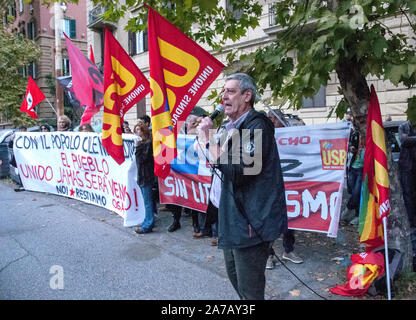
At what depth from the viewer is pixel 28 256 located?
486 cm

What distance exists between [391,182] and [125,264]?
3186 mm

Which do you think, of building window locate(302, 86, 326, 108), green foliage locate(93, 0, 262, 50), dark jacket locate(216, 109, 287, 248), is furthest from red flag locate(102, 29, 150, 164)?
building window locate(302, 86, 326, 108)

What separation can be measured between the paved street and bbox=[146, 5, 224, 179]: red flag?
130cm

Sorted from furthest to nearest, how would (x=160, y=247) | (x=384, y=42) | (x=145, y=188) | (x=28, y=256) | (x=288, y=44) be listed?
(x=145, y=188) → (x=160, y=247) → (x=28, y=256) → (x=288, y=44) → (x=384, y=42)

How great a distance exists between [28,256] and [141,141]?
235cm

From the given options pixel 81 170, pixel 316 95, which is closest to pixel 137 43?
pixel 316 95

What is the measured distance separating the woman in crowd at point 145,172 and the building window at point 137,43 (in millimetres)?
15227

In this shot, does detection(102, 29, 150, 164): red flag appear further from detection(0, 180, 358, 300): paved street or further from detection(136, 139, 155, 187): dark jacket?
detection(0, 180, 358, 300): paved street

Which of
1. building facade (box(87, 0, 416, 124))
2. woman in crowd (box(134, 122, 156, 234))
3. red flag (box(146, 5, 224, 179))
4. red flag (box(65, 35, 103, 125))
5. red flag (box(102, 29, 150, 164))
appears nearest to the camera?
red flag (box(146, 5, 224, 179))

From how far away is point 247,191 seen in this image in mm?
2408

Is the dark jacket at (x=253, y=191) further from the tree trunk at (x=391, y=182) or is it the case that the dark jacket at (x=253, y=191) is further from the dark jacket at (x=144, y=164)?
the dark jacket at (x=144, y=164)

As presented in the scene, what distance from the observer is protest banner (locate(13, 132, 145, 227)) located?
6.35 m
